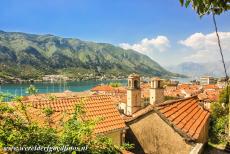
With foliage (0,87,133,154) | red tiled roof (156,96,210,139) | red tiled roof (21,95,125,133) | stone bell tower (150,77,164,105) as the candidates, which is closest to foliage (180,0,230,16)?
foliage (0,87,133,154)

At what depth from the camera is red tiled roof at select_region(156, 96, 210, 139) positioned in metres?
12.9

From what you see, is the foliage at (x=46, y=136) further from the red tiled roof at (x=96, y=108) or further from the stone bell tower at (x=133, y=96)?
the stone bell tower at (x=133, y=96)

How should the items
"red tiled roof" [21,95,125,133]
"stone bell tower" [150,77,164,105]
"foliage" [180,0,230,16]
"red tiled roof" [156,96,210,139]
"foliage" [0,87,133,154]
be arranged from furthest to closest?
"stone bell tower" [150,77,164,105], "red tiled roof" [156,96,210,139], "red tiled roof" [21,95,125,133], "foliage" [0,87,133,154], "foliage" [180,0,230,16]

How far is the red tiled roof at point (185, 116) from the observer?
12.9 metres

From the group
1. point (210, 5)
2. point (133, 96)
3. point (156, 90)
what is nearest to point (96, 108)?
point (210, 5)

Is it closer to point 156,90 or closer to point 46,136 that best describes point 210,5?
point 46,136

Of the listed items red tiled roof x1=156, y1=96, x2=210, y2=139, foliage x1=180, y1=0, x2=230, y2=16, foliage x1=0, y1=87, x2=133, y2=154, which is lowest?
red tiled roof x1=156, y1=96, x2=210, y2=139

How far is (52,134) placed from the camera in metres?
5.96

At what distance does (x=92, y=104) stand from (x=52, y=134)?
7.52 meters

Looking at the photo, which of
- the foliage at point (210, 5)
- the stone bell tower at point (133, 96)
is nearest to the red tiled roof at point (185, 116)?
the stone bell tower at point (133, 96)

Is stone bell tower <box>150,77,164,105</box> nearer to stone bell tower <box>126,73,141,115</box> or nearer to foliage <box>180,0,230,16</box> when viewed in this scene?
stone bell tower <box>126,73,141,115</box>

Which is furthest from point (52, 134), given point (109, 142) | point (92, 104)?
point (92, 104)

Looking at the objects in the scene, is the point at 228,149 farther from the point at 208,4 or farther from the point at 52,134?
the point at 208,4

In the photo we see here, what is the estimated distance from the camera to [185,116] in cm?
1484
